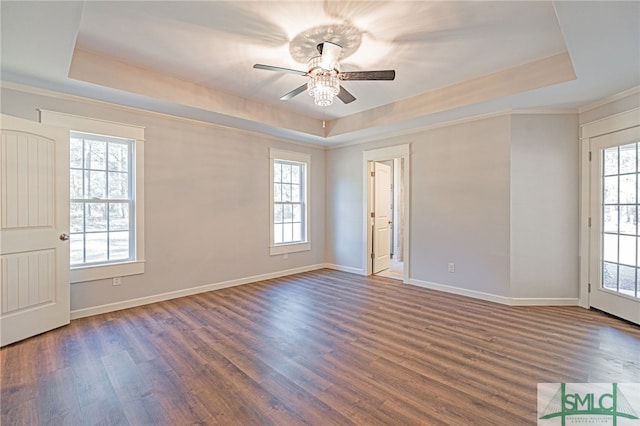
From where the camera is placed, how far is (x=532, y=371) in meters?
2.31

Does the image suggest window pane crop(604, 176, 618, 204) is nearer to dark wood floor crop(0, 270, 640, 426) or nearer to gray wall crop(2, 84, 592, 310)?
gray wall crop(2, 84, 592, 310)

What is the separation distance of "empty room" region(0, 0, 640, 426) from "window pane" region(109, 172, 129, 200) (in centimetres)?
3

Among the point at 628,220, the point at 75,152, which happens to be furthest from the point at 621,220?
the point at 75,152

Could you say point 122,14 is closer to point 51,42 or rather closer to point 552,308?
point 51,42

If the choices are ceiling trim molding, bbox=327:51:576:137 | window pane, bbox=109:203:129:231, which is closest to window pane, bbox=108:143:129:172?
window pane, bbox=109:203:129:231

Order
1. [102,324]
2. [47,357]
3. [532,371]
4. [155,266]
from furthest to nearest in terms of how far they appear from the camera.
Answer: [155,266] → [102,324] → [47,357] → [532,371]

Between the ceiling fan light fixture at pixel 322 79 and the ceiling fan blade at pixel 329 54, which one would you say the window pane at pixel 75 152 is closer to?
the ceiling fan light fixture at pixel 322 79

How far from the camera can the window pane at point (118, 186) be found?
12.4 ft

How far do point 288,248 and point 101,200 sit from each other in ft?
9.69

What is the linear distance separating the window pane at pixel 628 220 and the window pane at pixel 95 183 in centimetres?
603

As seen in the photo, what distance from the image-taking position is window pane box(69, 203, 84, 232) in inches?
138

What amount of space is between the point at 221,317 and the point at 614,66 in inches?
180

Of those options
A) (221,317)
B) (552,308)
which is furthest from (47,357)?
(552,308)

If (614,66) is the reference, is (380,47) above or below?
above
